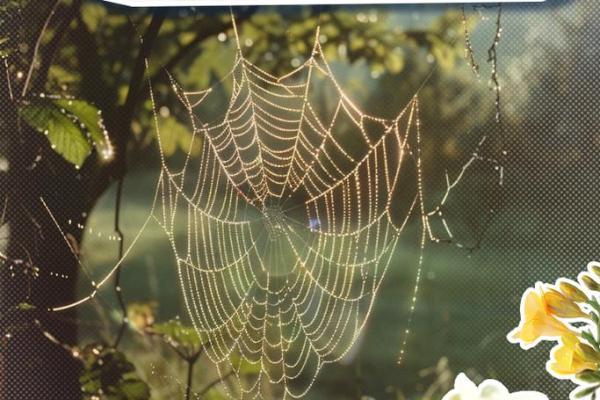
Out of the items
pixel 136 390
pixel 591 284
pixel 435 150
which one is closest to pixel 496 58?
pixel 435 150

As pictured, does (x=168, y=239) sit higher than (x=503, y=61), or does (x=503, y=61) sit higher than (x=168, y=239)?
(x=503, y=61)

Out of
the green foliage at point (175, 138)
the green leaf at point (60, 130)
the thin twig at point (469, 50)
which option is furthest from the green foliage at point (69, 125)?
the thin twig at point (469, 50)

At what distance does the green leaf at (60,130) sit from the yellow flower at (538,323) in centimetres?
87

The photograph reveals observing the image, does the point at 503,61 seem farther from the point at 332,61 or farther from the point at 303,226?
the point at 303,226

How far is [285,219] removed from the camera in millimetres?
1370

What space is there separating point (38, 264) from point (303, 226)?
1.46 ft

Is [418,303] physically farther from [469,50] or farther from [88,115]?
[88,115]

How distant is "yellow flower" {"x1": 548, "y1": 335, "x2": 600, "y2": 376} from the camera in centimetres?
69

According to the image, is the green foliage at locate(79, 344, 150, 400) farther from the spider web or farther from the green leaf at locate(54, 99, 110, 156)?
the green leaf at locate(54, 99, 110, 156)

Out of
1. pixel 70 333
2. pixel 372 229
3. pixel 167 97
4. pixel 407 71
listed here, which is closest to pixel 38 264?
pixel 70 333

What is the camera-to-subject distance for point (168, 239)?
4.45ft

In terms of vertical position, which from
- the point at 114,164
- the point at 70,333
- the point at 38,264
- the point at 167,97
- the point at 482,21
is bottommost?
the point at 70,333

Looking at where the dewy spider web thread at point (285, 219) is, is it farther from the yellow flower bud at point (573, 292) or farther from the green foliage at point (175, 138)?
the yellow flower bud at point (573, 292)

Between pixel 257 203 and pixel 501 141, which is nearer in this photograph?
pixel 501 141
